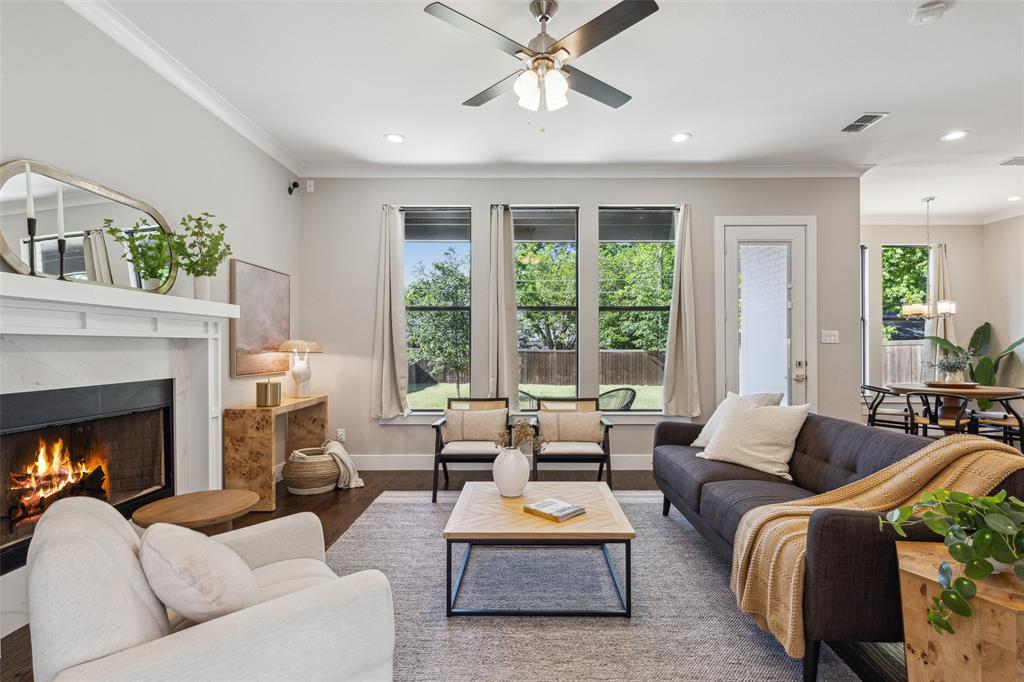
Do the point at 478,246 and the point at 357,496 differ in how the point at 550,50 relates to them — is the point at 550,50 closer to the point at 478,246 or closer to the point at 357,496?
the point at 478,246

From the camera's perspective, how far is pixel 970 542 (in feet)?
4.31

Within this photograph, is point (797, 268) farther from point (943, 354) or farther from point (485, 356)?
point (943, 354)

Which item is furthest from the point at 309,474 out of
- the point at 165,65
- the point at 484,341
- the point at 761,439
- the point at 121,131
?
the point at 761,439

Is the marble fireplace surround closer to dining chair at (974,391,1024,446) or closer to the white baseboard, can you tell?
the white baseboard

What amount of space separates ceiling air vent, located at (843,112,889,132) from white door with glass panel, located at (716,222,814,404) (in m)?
1.04

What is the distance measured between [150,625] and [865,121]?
4.92 metres

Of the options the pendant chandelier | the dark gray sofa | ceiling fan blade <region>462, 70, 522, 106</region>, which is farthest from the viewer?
the pendant chandelier

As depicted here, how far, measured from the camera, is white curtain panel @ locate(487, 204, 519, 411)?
4.76 m

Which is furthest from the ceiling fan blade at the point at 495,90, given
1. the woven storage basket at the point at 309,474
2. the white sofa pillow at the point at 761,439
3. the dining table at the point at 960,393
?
the dining table at the point at 960,393

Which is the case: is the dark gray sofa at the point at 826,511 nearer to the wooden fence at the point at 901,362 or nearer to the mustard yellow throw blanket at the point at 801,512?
the mustard yellow throw blanket at the point at 801,512

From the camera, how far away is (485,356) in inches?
190

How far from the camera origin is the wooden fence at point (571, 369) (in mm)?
4941

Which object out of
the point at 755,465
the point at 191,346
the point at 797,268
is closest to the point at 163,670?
the point at 191,346

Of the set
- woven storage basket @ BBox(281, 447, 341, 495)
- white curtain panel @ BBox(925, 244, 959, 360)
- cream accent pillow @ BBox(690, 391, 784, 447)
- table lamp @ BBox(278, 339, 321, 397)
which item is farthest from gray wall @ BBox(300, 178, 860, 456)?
white curtain panel @ BBox(925, 244, 959, 360)
